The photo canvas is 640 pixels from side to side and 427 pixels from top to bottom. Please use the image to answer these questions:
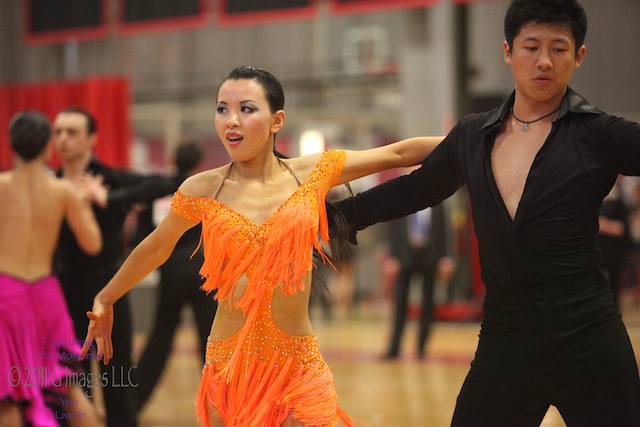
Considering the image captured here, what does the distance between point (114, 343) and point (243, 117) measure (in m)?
2.13

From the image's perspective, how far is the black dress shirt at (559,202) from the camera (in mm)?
2334

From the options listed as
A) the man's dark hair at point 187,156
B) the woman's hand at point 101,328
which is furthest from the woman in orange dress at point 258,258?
the man's dark hair at point 187,156

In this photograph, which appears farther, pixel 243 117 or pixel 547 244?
pixel 243 117

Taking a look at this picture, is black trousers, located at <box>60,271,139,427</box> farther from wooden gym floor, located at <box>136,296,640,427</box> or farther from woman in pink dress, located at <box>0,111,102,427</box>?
wooden gym floor, located at <box>136,296,640,427</box>

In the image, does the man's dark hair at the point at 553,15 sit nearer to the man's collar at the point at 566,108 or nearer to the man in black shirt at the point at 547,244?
Answer: the man in black shirt at the point at 547,244

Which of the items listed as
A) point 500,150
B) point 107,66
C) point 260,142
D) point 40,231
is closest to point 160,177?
point 40,231

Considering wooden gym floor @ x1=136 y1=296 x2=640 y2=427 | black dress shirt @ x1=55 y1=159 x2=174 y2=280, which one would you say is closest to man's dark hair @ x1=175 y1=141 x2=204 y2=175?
black dress shirt @ x1=55 y1=159 x2=174 y2=280

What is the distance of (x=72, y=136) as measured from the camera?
4.61 meters

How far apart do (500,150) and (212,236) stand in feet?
3.13

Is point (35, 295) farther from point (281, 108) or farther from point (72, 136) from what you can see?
point (281, 108)

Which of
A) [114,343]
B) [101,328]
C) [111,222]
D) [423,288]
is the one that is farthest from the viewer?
[423,288]

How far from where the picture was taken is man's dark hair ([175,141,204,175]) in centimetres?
519

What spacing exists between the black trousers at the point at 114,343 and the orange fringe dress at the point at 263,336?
1.78 m

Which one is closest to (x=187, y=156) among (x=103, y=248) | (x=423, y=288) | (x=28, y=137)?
(x=103, y=248)
